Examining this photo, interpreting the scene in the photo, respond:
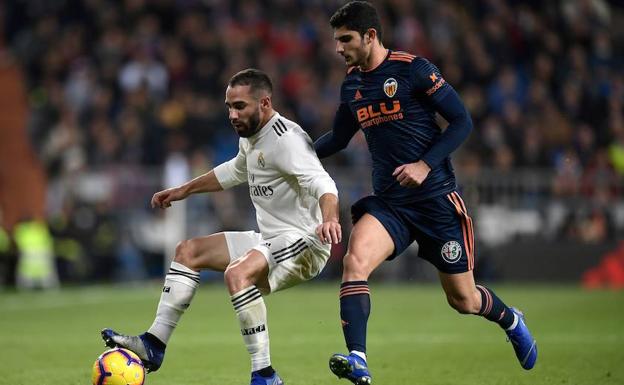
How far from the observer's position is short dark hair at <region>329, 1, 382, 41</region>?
6.59 metres

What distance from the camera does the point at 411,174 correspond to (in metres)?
6.49

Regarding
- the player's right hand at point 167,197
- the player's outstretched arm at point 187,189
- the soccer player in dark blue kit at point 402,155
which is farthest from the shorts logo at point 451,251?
the player's right hand at point 167,197

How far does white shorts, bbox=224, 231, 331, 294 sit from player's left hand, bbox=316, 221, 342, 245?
60 centimetres

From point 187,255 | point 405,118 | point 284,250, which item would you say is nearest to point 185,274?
point 187,255

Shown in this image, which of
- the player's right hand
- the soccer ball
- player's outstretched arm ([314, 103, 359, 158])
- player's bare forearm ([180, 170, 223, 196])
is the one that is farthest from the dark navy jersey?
the soccer ball

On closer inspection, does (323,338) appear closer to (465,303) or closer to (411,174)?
(465,303)

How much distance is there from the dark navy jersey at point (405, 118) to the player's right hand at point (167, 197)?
1216mm

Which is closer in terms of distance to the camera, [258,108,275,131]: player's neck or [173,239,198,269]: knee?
[258,108,275,131]: player's neck

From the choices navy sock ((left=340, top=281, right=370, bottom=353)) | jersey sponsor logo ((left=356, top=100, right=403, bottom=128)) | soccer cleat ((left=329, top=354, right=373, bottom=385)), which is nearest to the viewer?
soccer cleat ((left=329, top=354, right=373, bottom=385))

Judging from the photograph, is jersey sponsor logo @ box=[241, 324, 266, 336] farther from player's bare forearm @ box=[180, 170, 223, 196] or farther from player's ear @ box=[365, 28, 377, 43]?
player's ear @ box=[365, 28, 377, 43]

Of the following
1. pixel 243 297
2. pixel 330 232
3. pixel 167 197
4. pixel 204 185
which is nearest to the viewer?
pixel 330 232

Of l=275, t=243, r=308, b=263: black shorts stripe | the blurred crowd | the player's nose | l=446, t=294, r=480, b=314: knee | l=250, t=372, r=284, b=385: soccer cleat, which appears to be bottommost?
l=250, t=372, r=284, b=385: soccer cleat

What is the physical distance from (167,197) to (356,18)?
170 cm

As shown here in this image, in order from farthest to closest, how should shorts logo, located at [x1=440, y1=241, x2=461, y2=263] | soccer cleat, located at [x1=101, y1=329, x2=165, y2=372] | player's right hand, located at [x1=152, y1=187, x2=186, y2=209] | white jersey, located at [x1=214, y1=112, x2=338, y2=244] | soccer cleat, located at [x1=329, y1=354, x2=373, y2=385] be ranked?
player's right hand, located at [x1=152, y1=187, x2=186, y2=209], shorts logo, located at [x1=440, y1=241, x2=461, y2=263], white jersey, located at [x1=214, y1=112, x2=338, y2=244], soccer cleat, located at [x1=101, y1=329, x2=165, y2=372], soccer cleat, located at [x1=329, y1=354, x2=373, y2=385]
